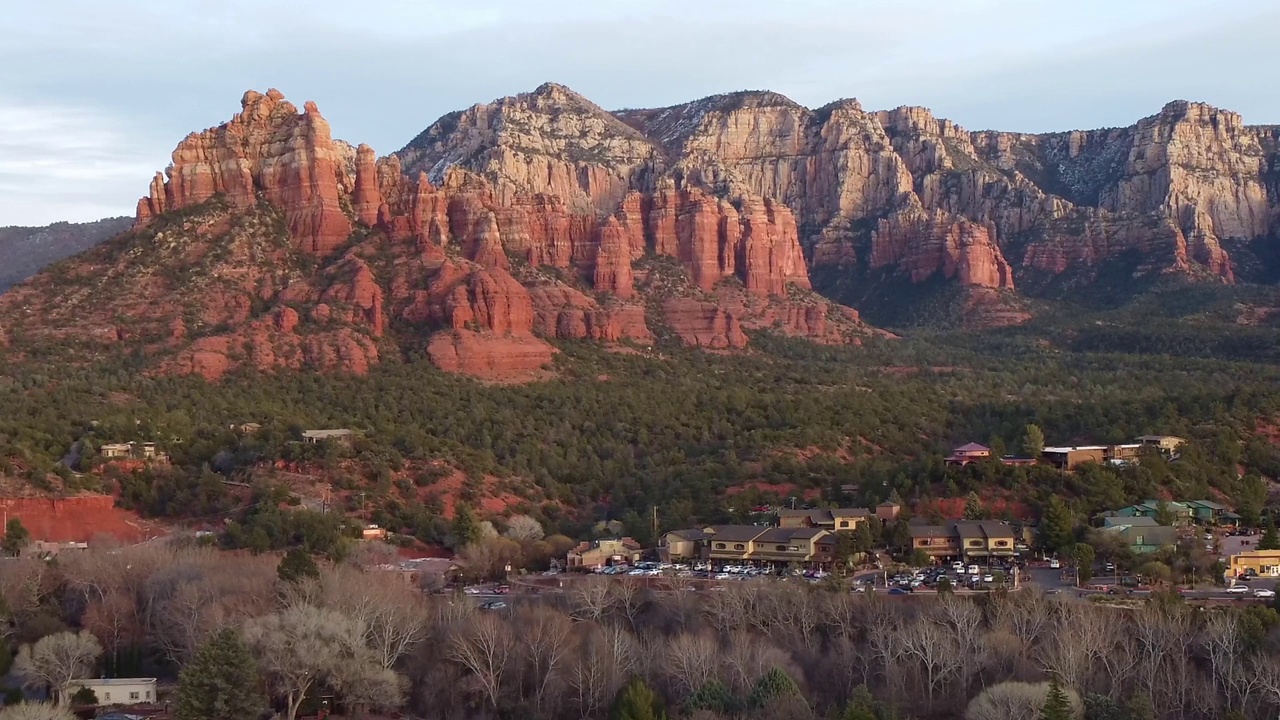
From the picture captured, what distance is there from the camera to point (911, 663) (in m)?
50.7

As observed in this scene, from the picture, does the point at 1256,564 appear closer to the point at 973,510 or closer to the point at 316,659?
the point at 973,510

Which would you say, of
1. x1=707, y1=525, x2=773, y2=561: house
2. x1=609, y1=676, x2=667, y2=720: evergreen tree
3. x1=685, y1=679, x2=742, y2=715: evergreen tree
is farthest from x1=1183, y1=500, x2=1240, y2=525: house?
x1=609, y1=676, x2=667, y2=720: evergreen tree

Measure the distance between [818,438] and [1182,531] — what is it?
3254cm

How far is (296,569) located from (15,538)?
17498 millimetres

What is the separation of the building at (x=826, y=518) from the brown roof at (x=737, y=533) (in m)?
1.82

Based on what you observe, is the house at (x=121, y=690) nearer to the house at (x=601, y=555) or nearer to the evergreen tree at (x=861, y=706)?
the house at (x=601, y=555)

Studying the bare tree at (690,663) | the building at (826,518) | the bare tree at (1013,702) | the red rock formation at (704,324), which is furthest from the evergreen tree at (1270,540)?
the red rock formation at (704,324)

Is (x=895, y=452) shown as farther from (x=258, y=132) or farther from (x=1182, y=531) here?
(x=258, y=132)

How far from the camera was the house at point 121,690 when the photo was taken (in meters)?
53.6

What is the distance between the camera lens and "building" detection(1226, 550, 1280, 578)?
61312mm

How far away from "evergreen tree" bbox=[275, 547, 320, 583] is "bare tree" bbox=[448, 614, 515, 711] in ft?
25.3

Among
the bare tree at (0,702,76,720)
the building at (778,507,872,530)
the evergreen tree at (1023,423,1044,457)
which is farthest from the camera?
the evergreen tree at (1023,423,1044,457)

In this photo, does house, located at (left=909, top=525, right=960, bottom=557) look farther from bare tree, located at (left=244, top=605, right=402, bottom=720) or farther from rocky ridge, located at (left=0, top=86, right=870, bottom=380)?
rocky ridge, located at (left=0, top=86, right=870, bottom=380)

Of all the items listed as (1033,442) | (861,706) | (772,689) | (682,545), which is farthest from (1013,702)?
→ (1033,442)
